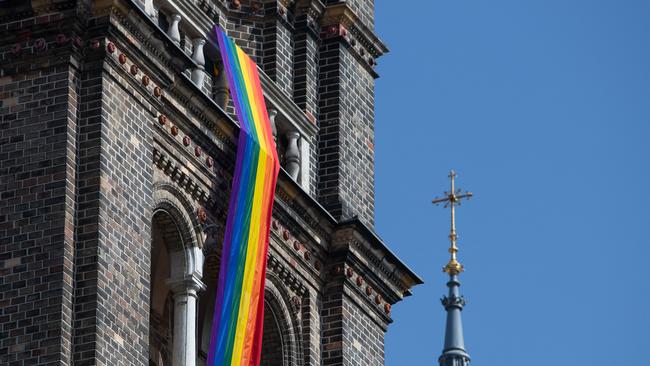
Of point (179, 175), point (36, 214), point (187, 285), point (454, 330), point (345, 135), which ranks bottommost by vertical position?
point (36, 214)

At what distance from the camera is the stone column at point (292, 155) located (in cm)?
6391

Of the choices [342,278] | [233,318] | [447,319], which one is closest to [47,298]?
[233,318]

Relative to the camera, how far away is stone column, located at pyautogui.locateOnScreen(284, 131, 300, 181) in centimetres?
6391

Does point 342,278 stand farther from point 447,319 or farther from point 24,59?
point 447,319

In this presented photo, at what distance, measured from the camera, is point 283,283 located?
205 ft

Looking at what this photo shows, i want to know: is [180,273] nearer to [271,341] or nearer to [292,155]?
[271,341]

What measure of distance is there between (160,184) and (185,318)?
224 cm

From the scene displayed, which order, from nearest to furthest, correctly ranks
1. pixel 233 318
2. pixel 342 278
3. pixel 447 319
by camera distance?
pixel 233 318
pixel 342 278
pixel 447 319

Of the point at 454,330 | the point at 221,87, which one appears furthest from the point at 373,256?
the point at 454,330

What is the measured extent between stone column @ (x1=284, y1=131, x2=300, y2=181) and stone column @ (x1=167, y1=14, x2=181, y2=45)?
139 inches

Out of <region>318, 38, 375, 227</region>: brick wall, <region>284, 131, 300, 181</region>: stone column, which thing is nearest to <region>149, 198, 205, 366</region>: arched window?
<region>284, 131, 300, 181</region>: stone column

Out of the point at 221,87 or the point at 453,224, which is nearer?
the point at 221,87

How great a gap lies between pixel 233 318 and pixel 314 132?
22.9ft

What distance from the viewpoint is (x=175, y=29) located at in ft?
201
